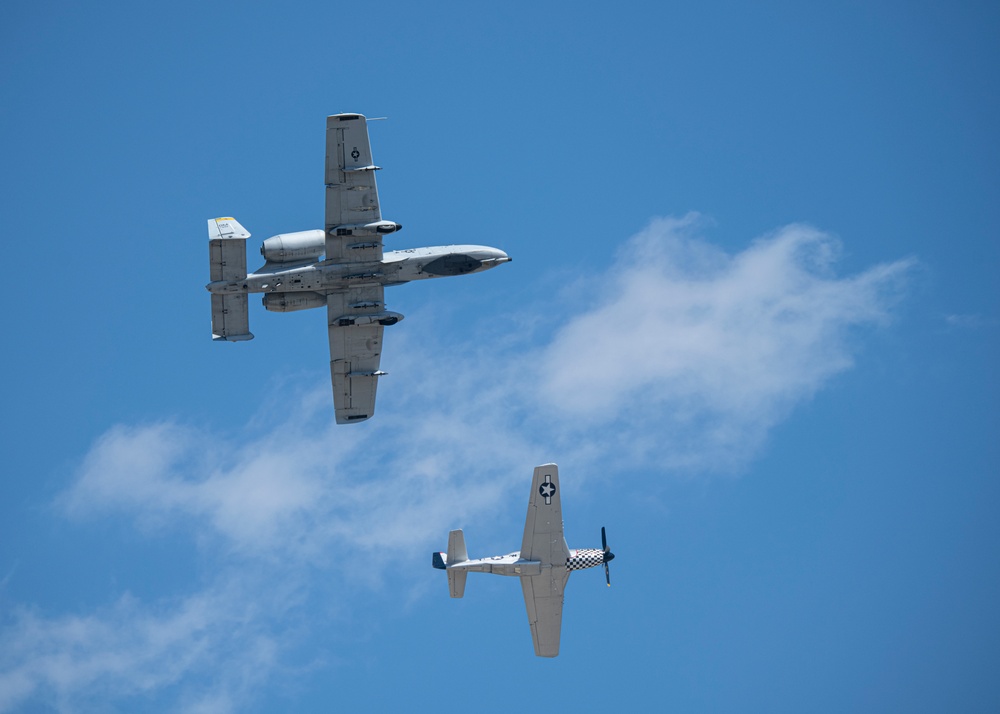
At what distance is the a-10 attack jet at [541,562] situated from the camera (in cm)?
8381

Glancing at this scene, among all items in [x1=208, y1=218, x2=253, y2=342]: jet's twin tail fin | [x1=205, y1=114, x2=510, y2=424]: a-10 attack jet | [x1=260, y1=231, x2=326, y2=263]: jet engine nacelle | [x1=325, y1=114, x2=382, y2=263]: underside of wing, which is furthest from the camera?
[x1=260, y1=231, x2=326, y2=263]: jet engine nacelle

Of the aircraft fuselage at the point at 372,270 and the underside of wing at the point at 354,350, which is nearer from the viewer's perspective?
the aircraft fuselage at the point at 372,270

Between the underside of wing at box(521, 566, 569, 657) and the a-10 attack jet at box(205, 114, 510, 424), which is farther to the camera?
the underside of wing at box(521, 566, 569, 657)

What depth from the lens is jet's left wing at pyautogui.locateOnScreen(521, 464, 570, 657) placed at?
83.7m

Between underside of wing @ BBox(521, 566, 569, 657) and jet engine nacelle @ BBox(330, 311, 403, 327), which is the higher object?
jet engine nacelle @ BBox(330, 311, 403, 327)

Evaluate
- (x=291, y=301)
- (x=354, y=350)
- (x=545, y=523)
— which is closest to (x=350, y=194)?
(x=291, y=301)

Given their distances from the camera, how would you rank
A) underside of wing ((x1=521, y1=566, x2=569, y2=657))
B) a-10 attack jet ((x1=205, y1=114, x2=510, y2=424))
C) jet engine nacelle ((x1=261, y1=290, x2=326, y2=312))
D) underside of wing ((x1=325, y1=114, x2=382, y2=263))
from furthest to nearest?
underside of wing ((x1=521, y1=566, x2=569, y2=657))
jet engine nacelle ((x1=261, y1=290, x2=326, y2=312))
a-10 attack jet ((x1=205, y1=114, x2=510, y2=424))
underside of wing ((x1=325, y1=114, x2=382, y2=263))

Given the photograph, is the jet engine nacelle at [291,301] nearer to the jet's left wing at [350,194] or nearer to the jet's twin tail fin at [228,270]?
the jet's twin tail fin at [228,270]

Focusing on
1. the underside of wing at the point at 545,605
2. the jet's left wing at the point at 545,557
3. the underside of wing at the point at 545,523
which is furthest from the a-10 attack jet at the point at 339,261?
the underside of wing at the point at 545,605

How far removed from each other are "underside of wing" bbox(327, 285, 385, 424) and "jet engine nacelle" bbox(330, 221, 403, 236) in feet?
13.0

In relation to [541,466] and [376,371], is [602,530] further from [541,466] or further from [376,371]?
[376,371]

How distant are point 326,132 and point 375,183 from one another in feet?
12.3

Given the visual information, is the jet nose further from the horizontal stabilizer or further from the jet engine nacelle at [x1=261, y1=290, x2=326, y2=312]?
the horizontal stabilizer

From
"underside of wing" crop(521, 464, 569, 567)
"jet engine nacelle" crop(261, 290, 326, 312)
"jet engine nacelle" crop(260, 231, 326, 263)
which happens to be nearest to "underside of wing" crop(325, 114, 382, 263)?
"jet engine nacelle" crop(260, 231, 326, 263)
